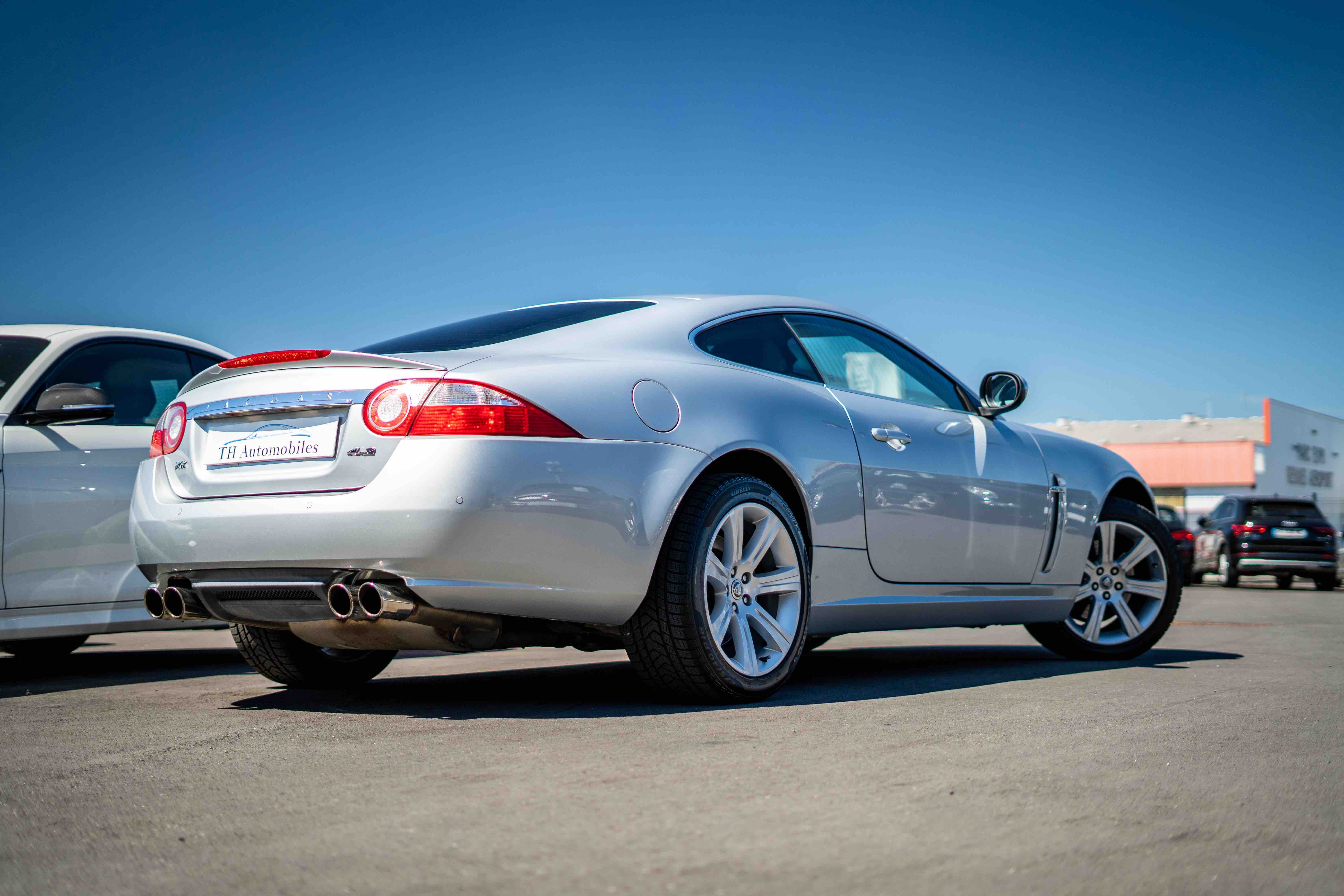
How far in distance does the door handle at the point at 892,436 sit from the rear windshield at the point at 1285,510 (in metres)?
18.3

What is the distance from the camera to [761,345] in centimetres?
495

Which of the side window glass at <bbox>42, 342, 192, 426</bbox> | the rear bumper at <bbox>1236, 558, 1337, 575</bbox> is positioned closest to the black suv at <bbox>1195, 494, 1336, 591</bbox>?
the rear bumper at <bbox>1236, 558, 1337, 575</bbox>

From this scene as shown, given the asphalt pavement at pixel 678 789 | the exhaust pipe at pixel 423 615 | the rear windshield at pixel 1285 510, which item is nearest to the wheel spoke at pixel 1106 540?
the asphalt pavement at pixel 678 789

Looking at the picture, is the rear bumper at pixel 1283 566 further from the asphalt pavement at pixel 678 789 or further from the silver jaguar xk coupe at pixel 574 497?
the silver jaguar xk coupe at pixel 574 497

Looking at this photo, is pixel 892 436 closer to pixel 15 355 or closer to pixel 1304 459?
pixel 15 355

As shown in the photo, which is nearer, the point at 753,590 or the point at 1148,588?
the point at 753,590

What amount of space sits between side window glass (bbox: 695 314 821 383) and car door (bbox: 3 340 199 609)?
271 cm

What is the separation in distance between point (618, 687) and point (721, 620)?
0.92 metres

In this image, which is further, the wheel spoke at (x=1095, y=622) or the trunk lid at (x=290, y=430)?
the wheel spoke at (x=1095, y=622)

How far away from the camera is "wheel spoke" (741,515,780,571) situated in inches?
175

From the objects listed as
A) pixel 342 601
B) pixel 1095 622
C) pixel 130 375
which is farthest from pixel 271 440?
pixel 1095 622

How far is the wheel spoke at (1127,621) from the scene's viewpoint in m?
6.43

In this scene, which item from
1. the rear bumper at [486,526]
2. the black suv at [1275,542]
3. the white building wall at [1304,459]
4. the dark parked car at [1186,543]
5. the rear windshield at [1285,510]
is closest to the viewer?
the rear bumper at [486,526]

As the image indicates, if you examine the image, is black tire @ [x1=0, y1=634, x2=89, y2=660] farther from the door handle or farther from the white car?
the door handle
